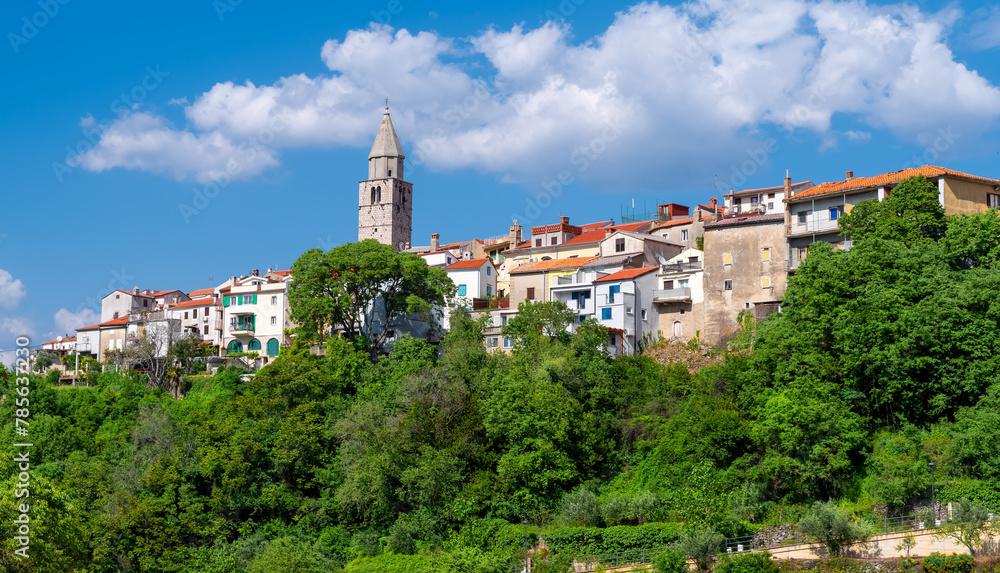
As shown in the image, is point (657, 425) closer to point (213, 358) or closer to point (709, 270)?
point (709, 270)

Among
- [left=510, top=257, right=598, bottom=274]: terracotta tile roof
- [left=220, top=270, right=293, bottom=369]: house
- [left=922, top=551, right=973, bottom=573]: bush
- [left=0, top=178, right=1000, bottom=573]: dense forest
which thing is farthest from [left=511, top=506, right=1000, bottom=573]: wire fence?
[left=220, top=270, right=293, bottom=369]: house

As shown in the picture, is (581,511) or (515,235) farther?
(515,235)

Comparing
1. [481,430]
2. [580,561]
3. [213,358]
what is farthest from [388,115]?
[580,561]

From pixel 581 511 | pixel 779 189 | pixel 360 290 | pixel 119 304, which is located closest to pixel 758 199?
pixel 779 189

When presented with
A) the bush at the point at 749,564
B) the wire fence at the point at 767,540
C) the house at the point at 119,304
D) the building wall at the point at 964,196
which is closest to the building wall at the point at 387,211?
the house at the point at 119,304

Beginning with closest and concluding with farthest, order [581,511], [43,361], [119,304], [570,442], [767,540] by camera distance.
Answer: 1. [767,540]
2. [581,511]
3. [570,442]
4. [43,361]
5. [119,304]

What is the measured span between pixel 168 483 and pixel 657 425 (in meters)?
23.3

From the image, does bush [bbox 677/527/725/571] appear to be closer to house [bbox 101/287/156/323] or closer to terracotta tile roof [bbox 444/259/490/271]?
terracotta tile roof [bbox 444/259/490/271]

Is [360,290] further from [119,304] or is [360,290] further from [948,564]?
[948,564]

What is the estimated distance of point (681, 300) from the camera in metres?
59.7

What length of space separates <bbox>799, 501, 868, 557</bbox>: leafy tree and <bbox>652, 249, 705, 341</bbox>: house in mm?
22228

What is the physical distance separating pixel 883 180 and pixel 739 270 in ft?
29.1

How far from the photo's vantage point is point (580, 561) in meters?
39.9

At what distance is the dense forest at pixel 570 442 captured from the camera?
40625 mm
